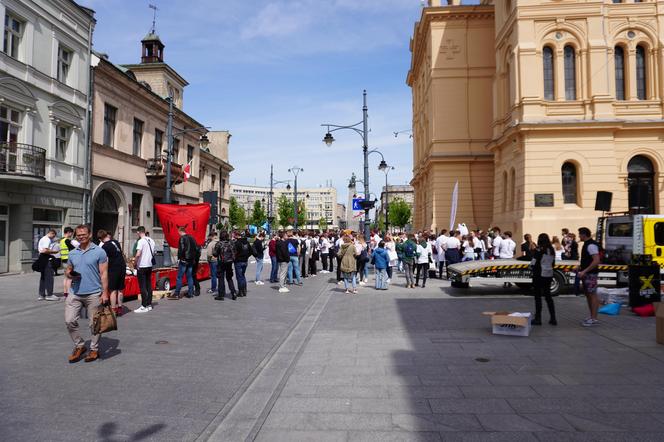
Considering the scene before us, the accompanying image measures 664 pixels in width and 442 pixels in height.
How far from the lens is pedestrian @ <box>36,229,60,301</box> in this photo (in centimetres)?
1176

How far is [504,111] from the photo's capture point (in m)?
26.8

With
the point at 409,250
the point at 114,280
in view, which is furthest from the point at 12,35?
the point at 409,250

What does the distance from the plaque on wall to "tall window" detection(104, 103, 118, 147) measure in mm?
23016

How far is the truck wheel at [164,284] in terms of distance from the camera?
12.9 meters

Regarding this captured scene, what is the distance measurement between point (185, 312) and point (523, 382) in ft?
24.3

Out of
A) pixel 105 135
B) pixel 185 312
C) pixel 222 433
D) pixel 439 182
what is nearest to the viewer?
pixel 222 433

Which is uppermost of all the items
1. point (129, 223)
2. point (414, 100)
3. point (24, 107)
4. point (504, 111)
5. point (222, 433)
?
point (414, 100)

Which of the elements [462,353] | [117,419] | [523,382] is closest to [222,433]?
[117,419]

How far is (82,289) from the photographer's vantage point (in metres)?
6.27

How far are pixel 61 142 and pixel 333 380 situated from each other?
70.1ft

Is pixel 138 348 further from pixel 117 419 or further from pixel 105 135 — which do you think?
pixel 105 135

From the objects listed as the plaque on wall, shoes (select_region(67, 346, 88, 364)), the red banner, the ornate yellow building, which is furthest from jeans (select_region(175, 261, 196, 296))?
the plaque on wall

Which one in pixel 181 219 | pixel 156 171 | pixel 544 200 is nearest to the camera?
pixel 181 219

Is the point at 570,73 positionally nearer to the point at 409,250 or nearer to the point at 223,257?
the point at 409,250
